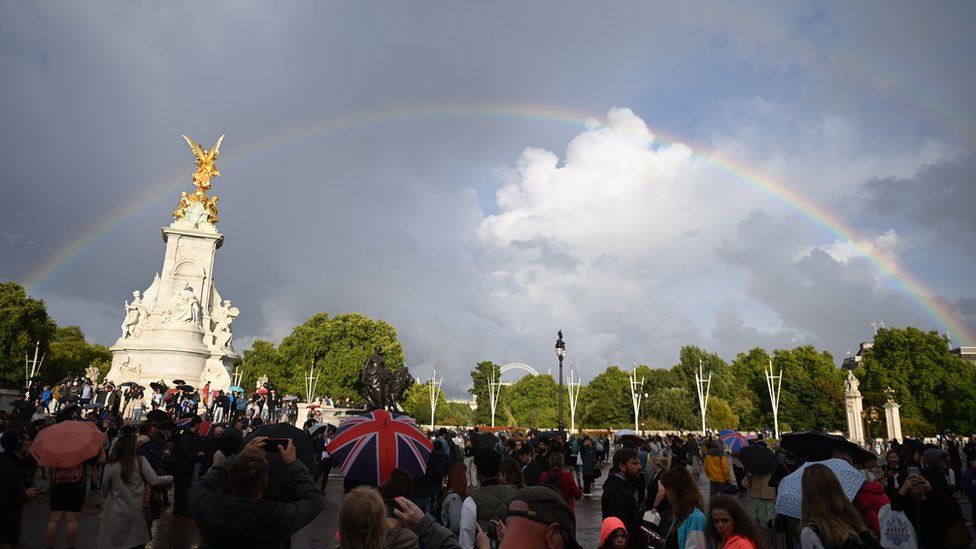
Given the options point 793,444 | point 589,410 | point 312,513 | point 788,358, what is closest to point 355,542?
point 312,513

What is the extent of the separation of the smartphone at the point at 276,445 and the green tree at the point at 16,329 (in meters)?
68.0

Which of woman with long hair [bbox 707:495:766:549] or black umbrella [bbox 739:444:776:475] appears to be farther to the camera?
black umbrella [bbox 739:444:776:475]

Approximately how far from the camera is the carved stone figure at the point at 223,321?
52.0 m

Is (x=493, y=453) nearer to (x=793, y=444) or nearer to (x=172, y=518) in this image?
(x=793, y=444)

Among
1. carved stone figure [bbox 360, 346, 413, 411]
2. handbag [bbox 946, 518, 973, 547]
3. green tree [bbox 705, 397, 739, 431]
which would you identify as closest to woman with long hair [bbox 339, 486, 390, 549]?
handbag [bbox 946, 518, 973, 547]

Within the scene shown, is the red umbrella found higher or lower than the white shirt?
higher

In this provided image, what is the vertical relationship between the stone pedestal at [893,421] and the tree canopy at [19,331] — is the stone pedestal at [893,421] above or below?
below

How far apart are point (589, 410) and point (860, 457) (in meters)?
71.5

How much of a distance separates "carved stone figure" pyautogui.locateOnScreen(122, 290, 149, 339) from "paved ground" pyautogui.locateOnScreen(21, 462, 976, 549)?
32985 mm

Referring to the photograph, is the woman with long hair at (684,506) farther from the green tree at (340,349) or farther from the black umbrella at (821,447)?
the green tree at (340,349)

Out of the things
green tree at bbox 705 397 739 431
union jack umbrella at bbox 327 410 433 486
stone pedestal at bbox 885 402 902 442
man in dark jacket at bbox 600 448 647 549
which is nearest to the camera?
man in dark jacket at bbox 600 448 647 549

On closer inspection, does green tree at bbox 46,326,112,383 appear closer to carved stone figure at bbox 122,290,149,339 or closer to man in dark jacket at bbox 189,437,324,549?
carved stone figure at bbox 122,290,149,339

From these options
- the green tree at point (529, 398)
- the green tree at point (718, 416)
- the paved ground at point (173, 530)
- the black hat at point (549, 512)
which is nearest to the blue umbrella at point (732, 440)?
the paved ground at point (173, 530)

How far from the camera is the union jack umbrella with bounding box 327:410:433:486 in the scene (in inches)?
219
